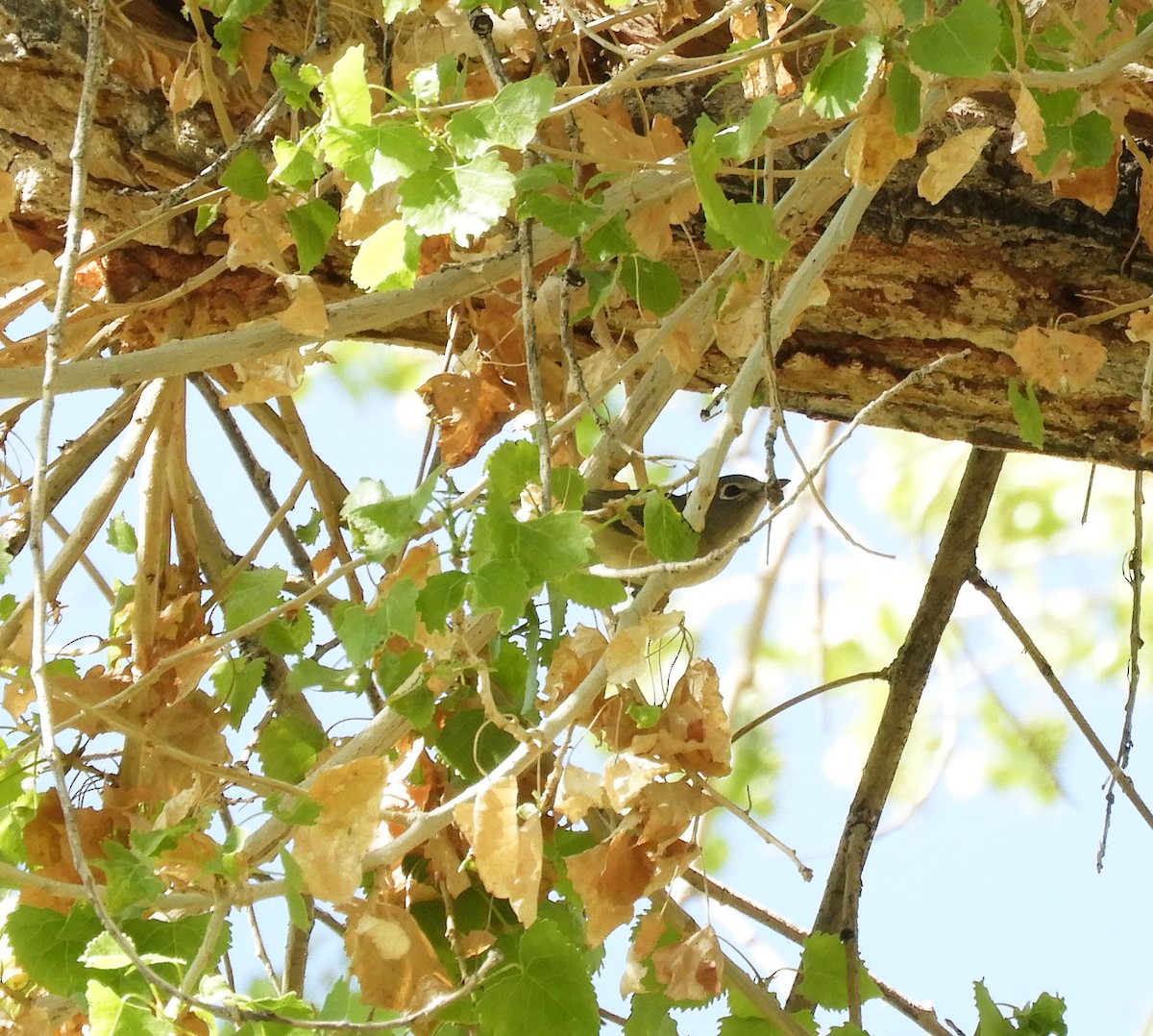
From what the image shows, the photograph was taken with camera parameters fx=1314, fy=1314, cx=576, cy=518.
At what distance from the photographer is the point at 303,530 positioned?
2.36 m

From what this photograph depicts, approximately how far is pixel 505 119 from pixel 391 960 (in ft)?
3.06

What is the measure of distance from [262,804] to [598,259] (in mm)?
761

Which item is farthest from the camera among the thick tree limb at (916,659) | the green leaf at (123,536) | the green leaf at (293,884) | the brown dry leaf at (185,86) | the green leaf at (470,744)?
the thick tree limb at (916,659)

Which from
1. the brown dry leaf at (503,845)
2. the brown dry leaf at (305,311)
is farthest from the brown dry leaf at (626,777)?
the brown dry leaf at (305,311)

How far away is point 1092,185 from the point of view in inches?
76.3

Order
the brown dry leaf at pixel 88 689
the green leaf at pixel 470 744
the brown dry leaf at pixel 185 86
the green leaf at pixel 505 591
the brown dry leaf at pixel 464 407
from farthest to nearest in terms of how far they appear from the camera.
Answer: the brown dry leaf at pixel 464 407 < the brown dry leaf at pixel 185 86 < the brown dry leaf at pixel 88 689 < the green leaf at pixel 470 744 < the green leaf at pixel 505 591

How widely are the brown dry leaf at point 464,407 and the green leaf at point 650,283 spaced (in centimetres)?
40

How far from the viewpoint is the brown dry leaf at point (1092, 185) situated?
1.93 m

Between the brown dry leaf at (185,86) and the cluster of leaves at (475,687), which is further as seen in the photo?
the brown dry leaf at (185,86)

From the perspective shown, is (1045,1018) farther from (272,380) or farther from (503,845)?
(272,380)

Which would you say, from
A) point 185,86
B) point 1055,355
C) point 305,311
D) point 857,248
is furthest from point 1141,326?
point 185,86

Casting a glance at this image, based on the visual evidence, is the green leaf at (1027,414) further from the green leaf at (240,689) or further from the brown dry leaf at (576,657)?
the green leaf at (240,689)

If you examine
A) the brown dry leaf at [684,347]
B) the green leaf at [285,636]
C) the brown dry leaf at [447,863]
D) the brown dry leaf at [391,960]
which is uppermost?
the brown dry leaf at [684,347]

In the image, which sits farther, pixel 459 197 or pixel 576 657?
pixel 576 657
